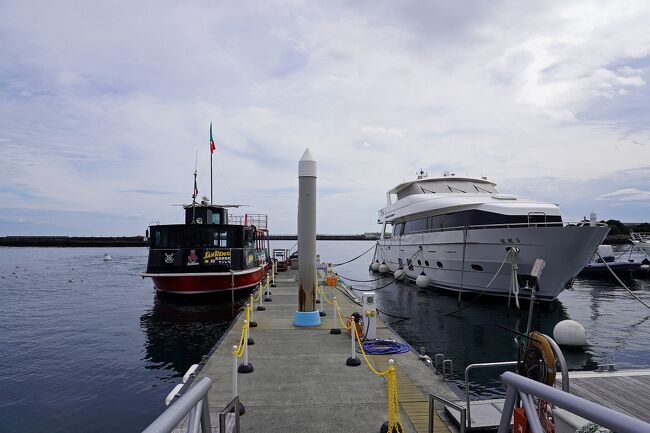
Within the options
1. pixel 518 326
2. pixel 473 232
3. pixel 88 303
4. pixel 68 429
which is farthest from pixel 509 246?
pixel 88 303

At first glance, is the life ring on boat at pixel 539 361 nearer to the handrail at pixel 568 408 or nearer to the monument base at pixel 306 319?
the handrail at pixel 568 408

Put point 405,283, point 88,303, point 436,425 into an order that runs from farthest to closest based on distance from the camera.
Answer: point 405,283, point 88,303, point 436,425

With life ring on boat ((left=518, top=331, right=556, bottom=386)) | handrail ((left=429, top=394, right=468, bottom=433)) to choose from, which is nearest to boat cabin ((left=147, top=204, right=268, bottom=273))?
handrail ((left=429, top=394, right=468, bottom=433))

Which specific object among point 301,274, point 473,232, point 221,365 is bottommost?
point 221,365

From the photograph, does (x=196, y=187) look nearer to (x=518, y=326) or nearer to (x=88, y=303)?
(x=88, y=303)

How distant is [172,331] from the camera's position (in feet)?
58.1

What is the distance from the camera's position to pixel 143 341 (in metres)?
16.3

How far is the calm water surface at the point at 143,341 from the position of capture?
1009 centimetres

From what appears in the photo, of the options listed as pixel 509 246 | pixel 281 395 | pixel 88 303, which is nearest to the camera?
pixel 281 395

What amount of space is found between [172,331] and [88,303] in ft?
38.7

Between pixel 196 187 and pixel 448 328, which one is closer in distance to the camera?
pixel 448 328

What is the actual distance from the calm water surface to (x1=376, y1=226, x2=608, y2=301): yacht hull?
128cm

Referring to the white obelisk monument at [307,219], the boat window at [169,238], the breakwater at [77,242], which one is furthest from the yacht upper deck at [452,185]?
the breakwater at [77,242]

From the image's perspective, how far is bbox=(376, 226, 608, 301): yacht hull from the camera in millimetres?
19031
